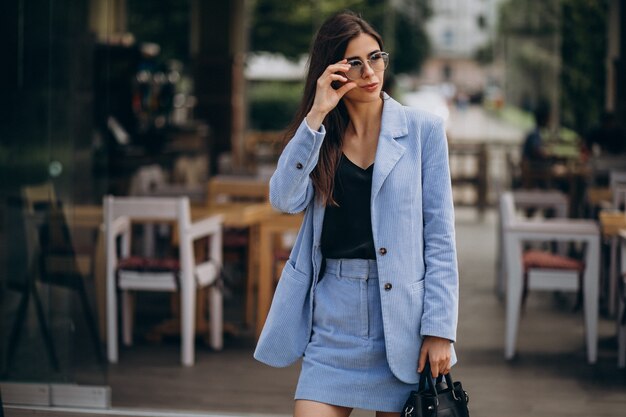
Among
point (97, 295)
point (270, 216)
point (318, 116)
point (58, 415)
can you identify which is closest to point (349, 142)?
point (318, 116)

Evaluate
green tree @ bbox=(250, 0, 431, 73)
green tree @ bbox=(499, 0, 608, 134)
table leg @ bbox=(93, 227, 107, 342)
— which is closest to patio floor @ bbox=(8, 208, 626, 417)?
table leg @ bbox=(93, 227, 107, 342)

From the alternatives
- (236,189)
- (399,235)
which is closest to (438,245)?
(399,235)

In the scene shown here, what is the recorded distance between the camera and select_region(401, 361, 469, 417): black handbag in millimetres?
2893

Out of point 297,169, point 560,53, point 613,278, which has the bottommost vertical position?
point 613,278

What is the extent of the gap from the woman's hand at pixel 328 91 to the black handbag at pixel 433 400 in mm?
694

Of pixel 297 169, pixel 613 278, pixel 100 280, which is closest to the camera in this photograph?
pixel 297 169

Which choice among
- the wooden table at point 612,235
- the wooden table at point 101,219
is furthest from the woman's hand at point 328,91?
the wooden table at point 612,235

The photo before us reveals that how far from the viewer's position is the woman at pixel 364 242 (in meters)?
2.96

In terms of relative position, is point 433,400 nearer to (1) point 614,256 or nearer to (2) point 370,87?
(2) point 370,87

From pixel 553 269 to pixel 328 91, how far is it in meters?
4.08

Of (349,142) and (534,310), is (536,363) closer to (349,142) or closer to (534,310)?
(534,310)

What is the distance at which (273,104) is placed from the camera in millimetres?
22766

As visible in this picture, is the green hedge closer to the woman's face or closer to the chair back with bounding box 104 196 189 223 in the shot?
the chair back with bounding box 104 196 189 223

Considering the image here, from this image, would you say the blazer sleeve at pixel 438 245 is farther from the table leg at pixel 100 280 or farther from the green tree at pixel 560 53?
the green tree at pixel 560 53
